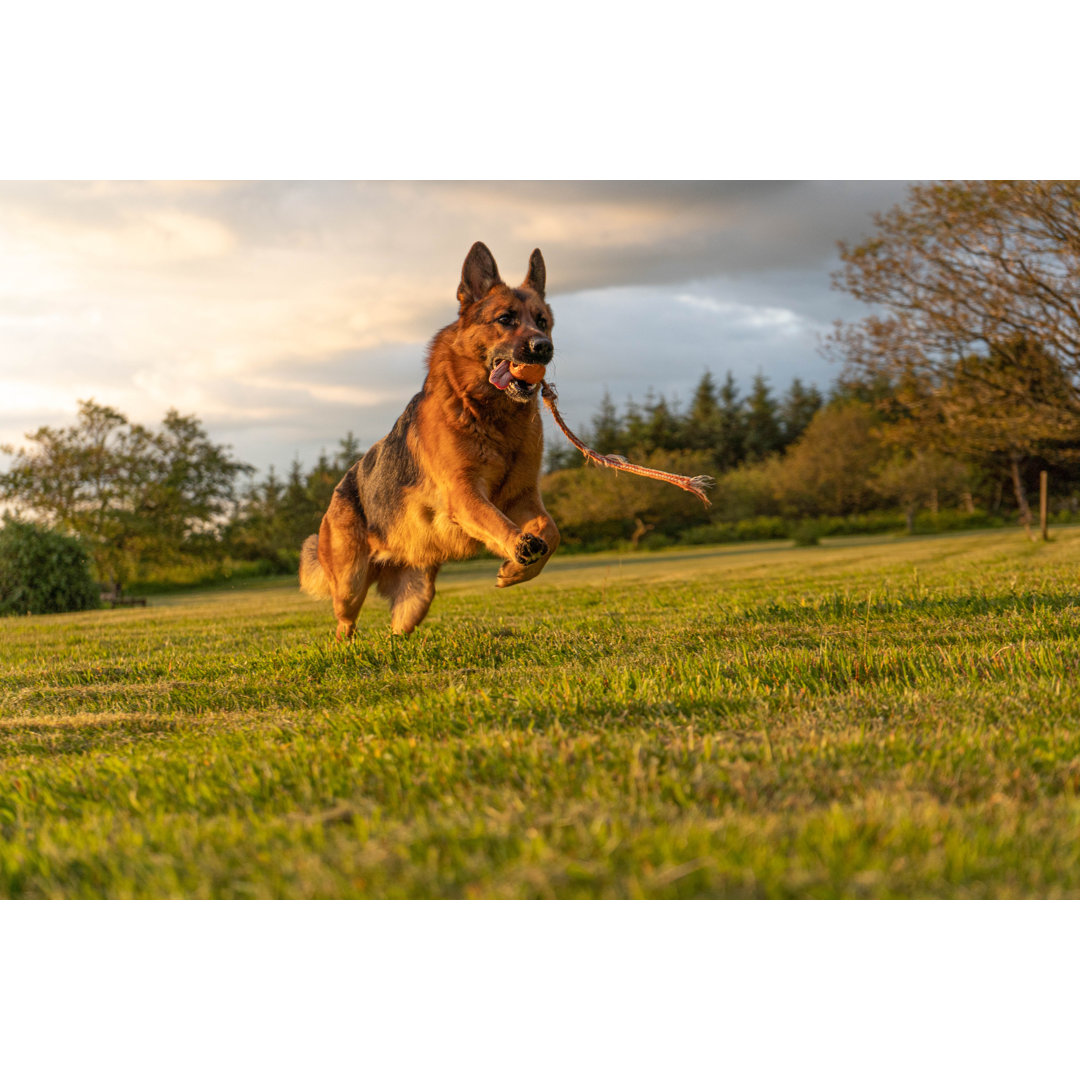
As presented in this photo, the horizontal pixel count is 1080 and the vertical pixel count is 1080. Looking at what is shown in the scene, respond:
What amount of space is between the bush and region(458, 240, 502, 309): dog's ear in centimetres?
1151

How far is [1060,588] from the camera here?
545 centimetres

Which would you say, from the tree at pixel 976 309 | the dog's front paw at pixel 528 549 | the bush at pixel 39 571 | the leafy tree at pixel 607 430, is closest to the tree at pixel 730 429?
the leafy tree at pixel 607 430

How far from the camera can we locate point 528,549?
142 inches

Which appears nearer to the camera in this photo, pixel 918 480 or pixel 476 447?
pixel 476 447

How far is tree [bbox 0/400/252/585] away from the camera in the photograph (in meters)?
18.5

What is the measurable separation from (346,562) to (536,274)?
2100mm

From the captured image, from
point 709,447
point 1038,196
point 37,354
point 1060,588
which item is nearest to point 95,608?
point 37,354

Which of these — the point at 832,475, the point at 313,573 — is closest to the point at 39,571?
the point at 313,573

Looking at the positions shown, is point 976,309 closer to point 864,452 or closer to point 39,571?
point 39,571

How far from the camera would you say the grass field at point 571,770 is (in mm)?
1518

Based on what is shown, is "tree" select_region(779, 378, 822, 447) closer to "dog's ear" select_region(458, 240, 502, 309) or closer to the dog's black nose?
"dog's ear" select_region(458, 240, 502, 309)

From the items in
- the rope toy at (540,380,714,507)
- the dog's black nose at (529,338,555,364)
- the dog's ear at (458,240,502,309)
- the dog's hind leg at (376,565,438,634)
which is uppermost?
the dog's ear at (458,240,502,309)

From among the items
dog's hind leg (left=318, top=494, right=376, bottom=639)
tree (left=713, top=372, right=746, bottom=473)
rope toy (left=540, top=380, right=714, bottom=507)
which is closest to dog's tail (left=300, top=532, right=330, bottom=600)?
dog's hind leg (left=318, top=494, right=376, bottom=639)
